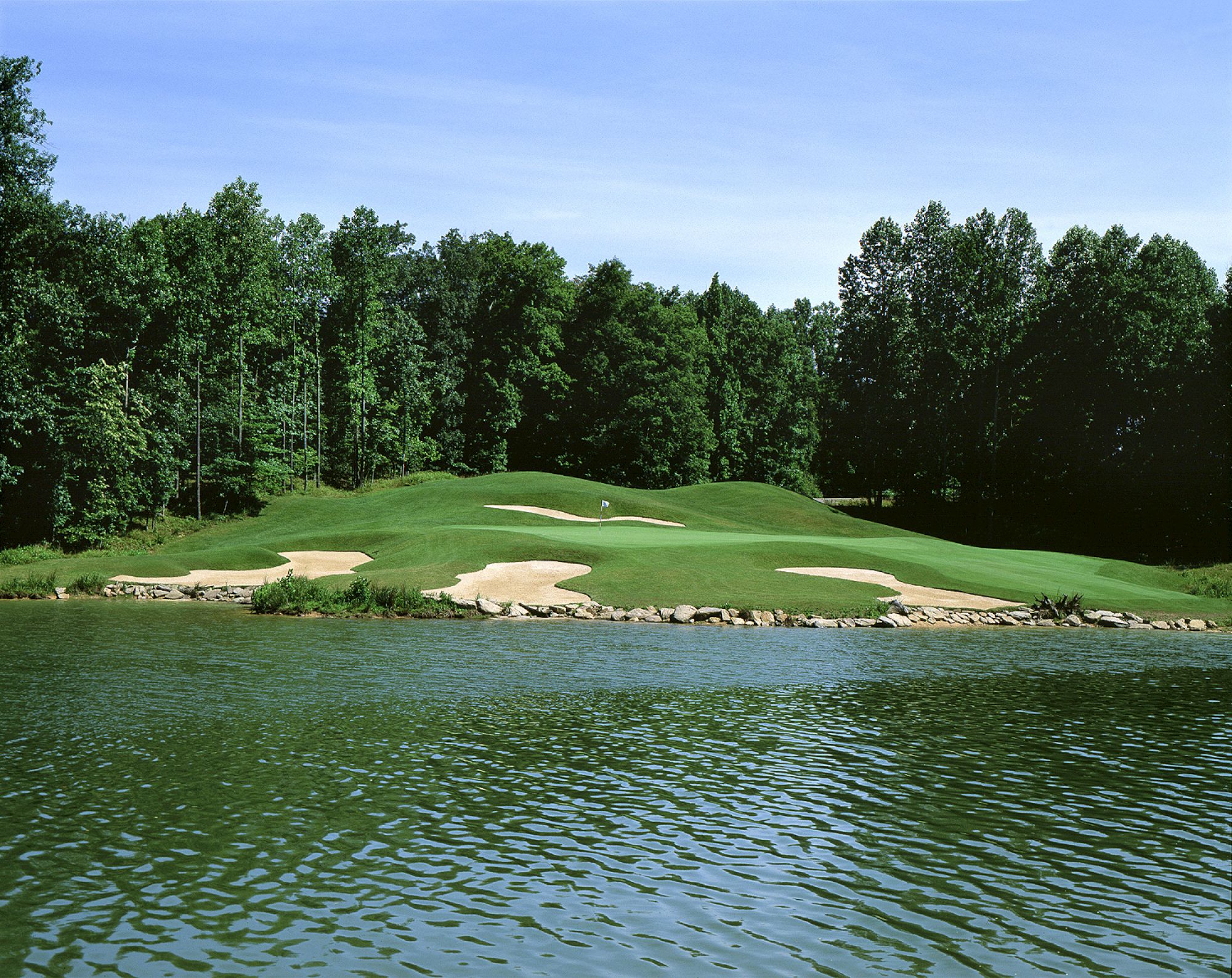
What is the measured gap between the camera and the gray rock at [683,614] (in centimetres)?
3394

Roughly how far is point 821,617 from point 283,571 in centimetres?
2231

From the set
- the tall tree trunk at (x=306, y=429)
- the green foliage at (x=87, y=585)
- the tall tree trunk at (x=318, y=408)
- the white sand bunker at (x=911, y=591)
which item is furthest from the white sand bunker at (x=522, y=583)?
the tall tree trunk at (x=318, y=408)

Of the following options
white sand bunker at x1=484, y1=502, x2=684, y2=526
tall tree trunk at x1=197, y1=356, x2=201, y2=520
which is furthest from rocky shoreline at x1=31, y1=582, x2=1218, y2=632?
tall tree trunk at x1=197, y1=356, x2=201, y2=520

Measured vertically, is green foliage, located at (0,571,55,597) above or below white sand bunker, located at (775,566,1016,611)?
below

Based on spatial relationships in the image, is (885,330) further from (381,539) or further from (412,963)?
(412,963)

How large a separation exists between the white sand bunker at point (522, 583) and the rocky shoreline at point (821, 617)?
74 centimetres

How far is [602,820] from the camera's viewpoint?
12.3 m

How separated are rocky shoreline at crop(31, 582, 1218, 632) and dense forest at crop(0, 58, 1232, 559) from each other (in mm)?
30333

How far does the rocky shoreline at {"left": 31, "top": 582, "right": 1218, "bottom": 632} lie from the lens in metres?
34.1

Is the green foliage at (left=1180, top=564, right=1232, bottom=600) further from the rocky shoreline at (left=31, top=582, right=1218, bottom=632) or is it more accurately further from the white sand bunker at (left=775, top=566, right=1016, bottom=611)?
the white sand bunker at (left=775, top=566, right=1016, bottom=611)

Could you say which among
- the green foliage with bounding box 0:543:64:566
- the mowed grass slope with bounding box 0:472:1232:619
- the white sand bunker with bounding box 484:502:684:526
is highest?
the white sand bunker with bounding box 484:502:684:526

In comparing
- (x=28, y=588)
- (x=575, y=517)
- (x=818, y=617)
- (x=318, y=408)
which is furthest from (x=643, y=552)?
(x=318, y=408)

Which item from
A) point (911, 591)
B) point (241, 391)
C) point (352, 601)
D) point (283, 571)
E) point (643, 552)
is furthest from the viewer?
point (241, 391)

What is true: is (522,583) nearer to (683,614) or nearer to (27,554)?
(683,614)
